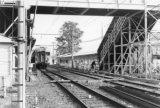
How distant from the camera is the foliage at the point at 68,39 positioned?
7012 cm

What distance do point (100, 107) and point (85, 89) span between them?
6.03m

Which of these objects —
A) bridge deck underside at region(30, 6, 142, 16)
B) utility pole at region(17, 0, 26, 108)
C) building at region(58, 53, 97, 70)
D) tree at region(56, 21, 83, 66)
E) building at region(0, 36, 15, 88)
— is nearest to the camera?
utility pole at region(17, 0, 26, 108)

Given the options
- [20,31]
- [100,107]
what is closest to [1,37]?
[100,107]

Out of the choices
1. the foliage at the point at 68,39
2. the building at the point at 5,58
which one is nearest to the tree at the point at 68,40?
the foliage at the point at 68,39

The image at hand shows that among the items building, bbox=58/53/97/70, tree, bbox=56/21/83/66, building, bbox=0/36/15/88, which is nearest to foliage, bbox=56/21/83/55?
tree, bbox=56/21/83/66

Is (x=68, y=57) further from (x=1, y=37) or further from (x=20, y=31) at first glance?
(x=20, y=31)

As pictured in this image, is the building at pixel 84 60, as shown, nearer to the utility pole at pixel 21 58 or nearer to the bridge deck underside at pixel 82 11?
the bridge deck underside at pixel 82 11

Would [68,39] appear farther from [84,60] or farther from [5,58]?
[5,58]

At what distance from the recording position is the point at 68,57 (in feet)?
251

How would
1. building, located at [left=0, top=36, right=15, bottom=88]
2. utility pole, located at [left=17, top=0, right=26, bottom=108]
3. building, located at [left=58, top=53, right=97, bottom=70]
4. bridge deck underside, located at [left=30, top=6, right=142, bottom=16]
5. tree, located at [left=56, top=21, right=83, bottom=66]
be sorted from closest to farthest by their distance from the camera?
1. utility pole, located at [left=17, top=0, right=26, bottom=108]
2. building, located at [left=0, top=36, right=15, bottom=88]
3. bridge deck underside, located at [left=30, top=6, right=142, bottom=16]
4. building, located at [left=58, top=53, right=97, bottom=70]
5. tree, located at [left=56, top=21, right=83, bottom=66]

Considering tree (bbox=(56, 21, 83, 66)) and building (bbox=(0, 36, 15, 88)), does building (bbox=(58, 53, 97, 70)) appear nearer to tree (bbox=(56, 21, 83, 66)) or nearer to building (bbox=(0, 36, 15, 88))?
tree (bbox=(56, 21, 83, 66))

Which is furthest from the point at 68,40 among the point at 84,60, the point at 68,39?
the point at 84,60

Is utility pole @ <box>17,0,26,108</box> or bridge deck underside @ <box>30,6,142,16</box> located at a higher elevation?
bridge deck underside @ <box>30,6,142,16</box>

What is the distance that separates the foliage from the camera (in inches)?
2761
